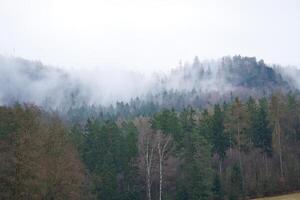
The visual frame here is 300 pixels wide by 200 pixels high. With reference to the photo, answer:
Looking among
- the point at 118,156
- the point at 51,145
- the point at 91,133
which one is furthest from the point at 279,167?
the point at 51,145

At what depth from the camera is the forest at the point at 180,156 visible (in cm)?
4467

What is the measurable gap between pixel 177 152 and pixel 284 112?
17920 mm

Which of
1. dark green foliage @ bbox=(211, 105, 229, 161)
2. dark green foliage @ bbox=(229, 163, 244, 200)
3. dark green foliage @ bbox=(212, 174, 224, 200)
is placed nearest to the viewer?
dark green foliage @ bbox=(229, 163, 244, 200)

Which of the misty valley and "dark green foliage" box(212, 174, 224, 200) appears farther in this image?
"dark green foliage" box(212, 174, 224, 200)

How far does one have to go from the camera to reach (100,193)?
57.2m

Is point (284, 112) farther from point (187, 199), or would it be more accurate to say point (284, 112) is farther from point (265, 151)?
point (187, 199)

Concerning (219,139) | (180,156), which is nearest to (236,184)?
(180,156)

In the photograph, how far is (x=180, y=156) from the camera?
60.7 metres

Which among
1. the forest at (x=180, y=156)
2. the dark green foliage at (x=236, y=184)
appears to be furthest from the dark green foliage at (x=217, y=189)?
the dark green foliage at (x=236, y=184)

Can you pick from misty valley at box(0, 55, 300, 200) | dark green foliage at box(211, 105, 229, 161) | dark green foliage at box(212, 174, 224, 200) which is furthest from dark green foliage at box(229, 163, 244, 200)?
dark green foliage at box(211, 105, 229, 161)

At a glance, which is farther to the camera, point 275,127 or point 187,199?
point 275,127

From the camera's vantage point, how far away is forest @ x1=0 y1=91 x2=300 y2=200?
44.7m

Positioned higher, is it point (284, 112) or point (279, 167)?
point (284, 112)

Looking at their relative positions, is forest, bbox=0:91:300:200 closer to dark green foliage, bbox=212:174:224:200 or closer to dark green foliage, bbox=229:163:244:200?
dark green foliage, bbox=212:174:224:200
